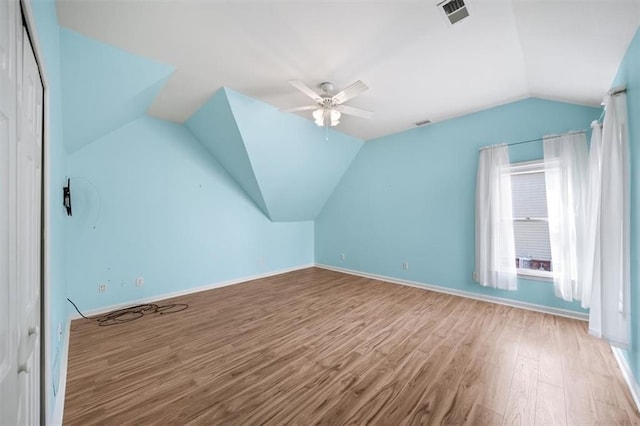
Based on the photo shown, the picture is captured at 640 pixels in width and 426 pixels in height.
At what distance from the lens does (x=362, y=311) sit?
3.23 m

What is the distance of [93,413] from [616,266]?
3.78m

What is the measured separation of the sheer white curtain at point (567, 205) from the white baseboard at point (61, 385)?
4643mm

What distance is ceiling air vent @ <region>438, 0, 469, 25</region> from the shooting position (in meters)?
1.70

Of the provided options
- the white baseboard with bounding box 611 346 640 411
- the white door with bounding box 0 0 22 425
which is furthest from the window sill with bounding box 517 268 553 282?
the white door with bounding box 0 0 22 425

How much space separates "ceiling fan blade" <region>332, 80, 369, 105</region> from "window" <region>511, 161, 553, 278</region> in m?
2.55

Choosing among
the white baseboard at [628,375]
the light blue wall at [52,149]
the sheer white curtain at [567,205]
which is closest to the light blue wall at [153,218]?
the light blue wall at [52,149]

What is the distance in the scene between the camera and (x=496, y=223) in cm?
334

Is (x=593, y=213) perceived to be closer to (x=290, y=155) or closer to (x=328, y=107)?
(x=328, y=107)

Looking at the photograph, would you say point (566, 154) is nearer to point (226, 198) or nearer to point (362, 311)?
point (362, 311)

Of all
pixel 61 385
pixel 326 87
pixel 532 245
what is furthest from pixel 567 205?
pixel 61 385

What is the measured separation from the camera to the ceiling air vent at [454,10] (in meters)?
1.70

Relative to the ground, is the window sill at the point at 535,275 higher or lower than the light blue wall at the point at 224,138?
lower

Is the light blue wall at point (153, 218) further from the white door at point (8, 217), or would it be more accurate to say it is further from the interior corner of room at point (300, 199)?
the white door at point (8, 217)

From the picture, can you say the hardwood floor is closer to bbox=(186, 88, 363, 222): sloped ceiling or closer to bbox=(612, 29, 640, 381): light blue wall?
bbox=(612, 29, 640, 381): light blue wall
